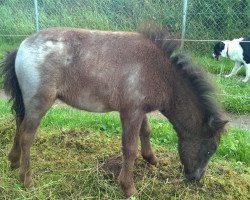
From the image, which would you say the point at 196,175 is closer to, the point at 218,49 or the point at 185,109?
the point at 185,109

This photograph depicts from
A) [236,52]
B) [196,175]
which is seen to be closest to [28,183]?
[196,175]

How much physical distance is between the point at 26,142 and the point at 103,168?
973mm

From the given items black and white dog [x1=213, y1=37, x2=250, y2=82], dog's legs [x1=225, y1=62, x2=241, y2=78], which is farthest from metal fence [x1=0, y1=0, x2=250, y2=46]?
dog's legs [x1=225, y1=62, x2=241, y2=78]

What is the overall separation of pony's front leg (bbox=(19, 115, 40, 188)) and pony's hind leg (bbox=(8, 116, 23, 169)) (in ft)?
0.81

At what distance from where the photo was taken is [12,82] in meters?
4.48

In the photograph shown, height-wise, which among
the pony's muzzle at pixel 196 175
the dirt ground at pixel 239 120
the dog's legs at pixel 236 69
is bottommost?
the dog's legs at pixel 236 69

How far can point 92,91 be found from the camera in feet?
14.1

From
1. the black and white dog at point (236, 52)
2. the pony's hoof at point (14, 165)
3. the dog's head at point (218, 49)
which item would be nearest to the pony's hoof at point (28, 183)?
the pony's hoof at point (14, 165)

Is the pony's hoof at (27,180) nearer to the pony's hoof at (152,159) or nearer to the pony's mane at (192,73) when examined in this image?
the pony's hoof at (152,159)

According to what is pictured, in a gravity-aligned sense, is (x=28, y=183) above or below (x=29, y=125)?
below

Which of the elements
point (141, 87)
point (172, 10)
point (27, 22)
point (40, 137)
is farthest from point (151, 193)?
point (27, 22)

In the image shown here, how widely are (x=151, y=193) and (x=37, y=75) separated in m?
1.70

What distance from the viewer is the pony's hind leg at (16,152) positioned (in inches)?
184

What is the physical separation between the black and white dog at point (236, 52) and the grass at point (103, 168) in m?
4.11
